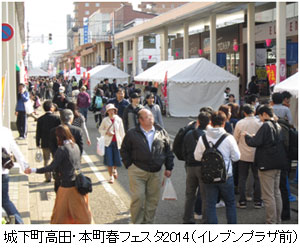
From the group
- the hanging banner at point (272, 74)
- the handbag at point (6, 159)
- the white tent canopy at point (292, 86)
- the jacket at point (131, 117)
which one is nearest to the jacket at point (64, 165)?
the handbag at point (6, 159)

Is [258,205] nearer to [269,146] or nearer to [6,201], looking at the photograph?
[269,146]

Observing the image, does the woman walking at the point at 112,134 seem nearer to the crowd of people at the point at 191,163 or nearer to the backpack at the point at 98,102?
the crowd of people at the point at 191,163

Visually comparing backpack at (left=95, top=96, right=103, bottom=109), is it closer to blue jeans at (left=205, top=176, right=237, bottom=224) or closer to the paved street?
the paved street

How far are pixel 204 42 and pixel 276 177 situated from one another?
3258cm

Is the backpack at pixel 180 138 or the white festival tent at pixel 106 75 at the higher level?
the white festival tent at pixel 106 75

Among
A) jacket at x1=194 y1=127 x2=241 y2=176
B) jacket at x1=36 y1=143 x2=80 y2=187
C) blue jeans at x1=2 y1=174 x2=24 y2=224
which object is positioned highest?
A: jacket at x1=194 y1=127 x2=241 y2=176

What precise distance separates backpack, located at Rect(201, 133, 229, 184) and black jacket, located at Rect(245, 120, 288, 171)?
71 centimetres

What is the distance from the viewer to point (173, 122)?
68.8 feet

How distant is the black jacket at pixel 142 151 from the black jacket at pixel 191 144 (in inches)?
12.6

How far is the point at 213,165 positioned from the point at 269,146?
104 centimetres

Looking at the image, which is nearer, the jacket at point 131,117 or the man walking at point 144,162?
the man walking at point 144,162

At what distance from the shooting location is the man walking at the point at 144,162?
6.31 meters

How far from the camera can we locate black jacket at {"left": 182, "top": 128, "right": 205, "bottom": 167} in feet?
21.3

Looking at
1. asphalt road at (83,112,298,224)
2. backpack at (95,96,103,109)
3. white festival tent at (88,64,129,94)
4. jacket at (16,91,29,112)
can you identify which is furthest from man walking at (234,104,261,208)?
white festival tent at (88,64,129,94)
